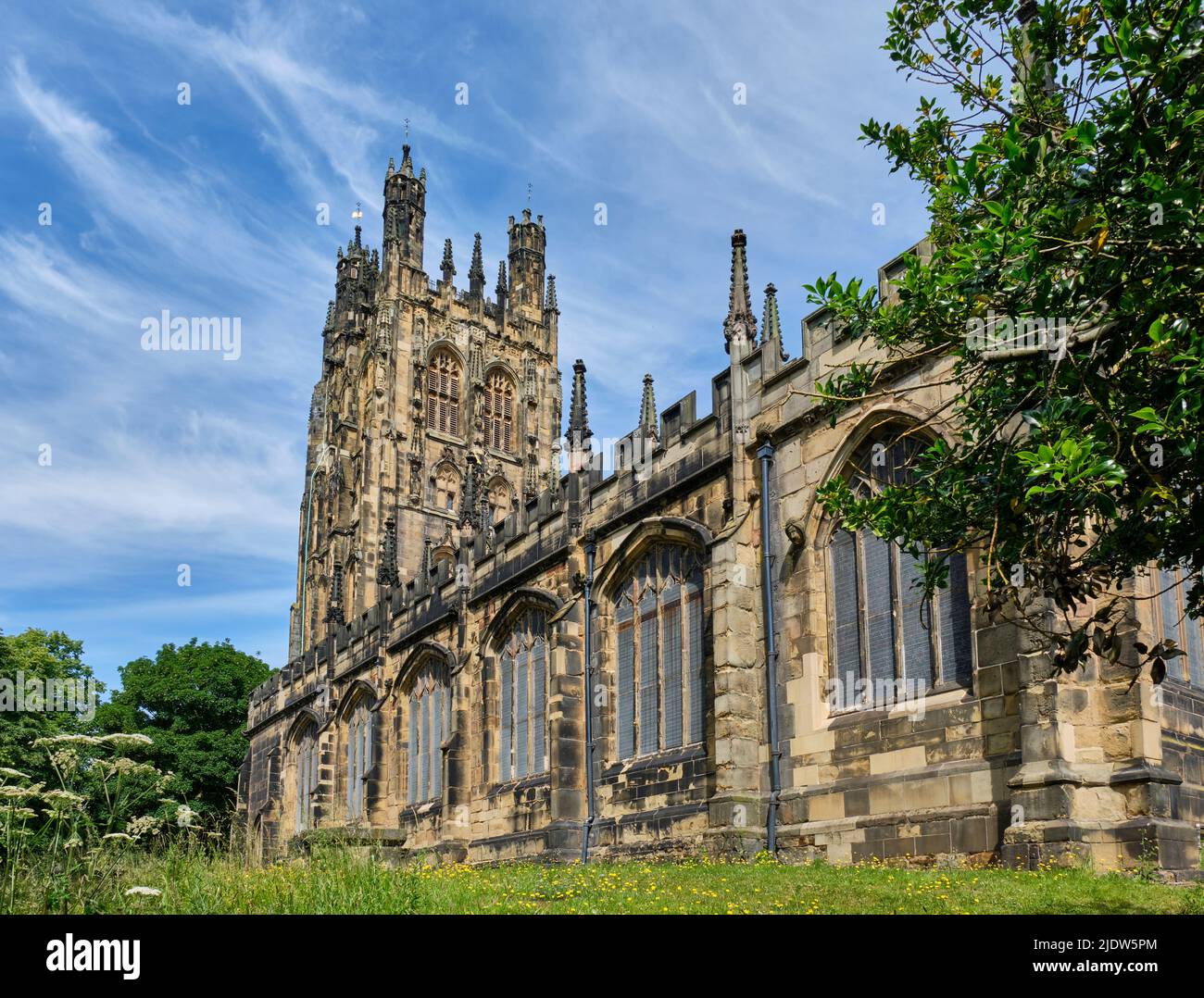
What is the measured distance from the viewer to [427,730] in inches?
1198

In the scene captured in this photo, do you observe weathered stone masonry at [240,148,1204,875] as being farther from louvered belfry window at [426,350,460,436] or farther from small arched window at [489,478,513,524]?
louvered belfry window at [426,350,460,436]

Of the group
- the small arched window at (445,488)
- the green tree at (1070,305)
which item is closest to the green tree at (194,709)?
the small arched window at (445,488)

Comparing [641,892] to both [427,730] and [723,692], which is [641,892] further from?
[427,730]

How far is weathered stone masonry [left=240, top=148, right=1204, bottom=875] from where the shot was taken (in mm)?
13055

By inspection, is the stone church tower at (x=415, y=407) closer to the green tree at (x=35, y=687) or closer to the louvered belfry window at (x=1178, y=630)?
the green tree at (x=35, y=687)

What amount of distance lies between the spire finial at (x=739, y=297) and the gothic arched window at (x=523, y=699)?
825cm

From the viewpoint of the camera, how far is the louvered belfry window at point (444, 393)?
6234cm

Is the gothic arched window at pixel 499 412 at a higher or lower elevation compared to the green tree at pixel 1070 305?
higher

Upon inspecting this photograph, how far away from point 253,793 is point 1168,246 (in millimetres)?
41856

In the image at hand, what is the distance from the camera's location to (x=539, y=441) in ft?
216

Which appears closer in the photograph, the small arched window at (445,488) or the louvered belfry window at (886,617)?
the louvered belfry window at (886,617)

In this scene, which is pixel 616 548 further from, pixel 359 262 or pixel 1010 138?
pixel 359 262

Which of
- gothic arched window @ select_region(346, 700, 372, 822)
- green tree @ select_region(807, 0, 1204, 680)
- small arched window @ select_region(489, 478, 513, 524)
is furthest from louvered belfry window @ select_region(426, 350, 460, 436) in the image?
green tree @ select_region(807, 0, 1204, 680)

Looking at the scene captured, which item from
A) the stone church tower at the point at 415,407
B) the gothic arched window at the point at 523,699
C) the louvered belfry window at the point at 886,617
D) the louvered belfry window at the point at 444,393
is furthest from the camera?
the louvered belfry window at the point at 444,393
